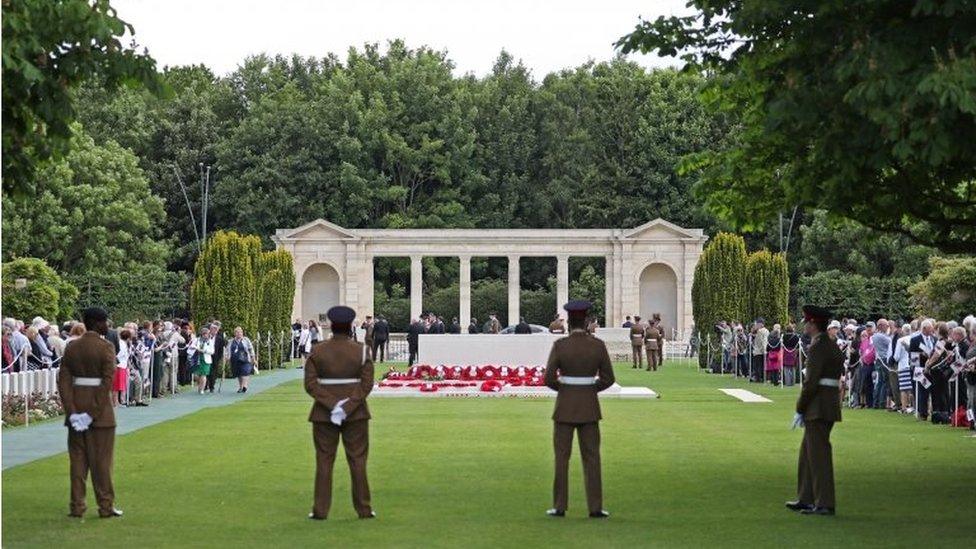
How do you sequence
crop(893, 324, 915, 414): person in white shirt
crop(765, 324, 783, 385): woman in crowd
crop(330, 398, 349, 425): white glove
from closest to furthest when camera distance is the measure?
crop(330, 398, 349, 425): white glove
crop(893, 324, 915, 414): person in white shirt
crop(765, 324, 783, 385): woman in crowd

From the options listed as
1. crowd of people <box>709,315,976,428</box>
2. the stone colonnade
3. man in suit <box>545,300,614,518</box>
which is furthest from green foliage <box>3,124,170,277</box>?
man in suit <box>545,300,614,518</box>

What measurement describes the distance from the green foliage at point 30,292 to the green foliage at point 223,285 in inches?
262

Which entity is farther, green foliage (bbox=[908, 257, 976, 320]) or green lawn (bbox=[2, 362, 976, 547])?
green foliage (bbox=[908, 257, 976, 320])

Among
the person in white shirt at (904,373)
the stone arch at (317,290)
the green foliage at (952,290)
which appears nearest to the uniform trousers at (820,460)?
the person in white shirt at (904,373)

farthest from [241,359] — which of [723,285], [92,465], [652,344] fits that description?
[92,465]

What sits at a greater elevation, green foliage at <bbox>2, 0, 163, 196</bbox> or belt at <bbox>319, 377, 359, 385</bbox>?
green foliage at <bbox>2, 0, 163, 196</bbox>

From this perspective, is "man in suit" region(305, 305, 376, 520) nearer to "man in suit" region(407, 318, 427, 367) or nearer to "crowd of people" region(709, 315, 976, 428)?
"crowd of people" region(709, 315, 976, 428)

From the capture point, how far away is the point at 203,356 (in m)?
36.9

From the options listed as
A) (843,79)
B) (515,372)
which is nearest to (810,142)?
(843,79)

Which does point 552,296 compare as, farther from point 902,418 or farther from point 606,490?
point 606,490

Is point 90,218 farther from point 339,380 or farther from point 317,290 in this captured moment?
point 339,380

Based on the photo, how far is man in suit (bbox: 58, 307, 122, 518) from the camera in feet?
47.1

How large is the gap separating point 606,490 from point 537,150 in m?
75.5

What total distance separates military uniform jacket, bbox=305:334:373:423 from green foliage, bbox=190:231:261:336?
1245 inches
